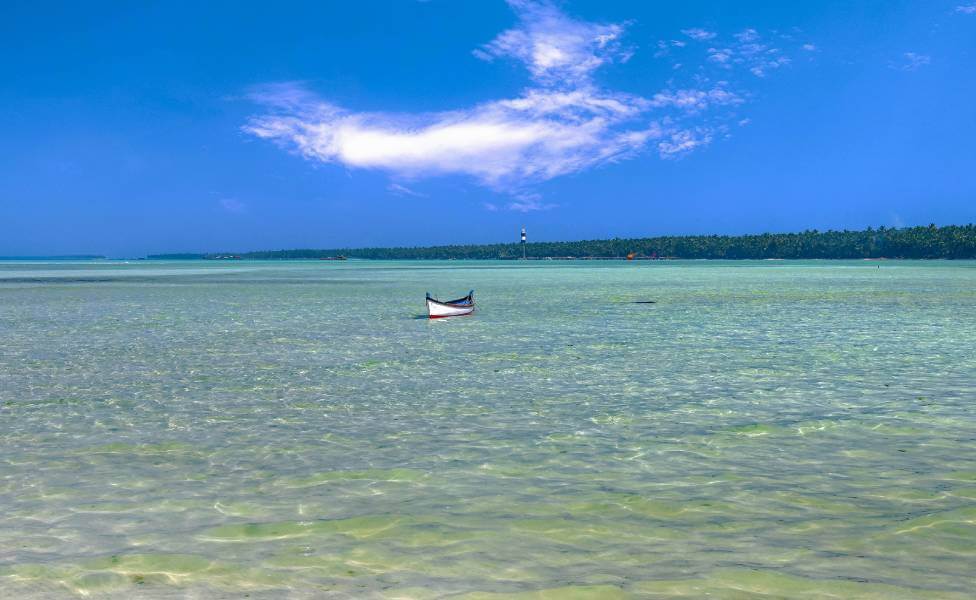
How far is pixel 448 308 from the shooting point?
117ft

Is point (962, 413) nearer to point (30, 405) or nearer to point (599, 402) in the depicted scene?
point (599, 402)

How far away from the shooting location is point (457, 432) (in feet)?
41.9

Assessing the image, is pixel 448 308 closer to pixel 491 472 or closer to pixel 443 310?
pixel 443 310

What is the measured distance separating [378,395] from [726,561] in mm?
9943

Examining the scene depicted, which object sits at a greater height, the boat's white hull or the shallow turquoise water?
the boat's white hull

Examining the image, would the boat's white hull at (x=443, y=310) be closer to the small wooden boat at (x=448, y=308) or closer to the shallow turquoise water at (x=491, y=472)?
the small wooden boat at (x=448, y=308)

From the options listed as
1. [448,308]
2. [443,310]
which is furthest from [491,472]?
[448,308]

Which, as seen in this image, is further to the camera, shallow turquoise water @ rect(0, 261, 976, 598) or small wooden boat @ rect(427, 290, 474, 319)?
small wooden boat @ rect(427, 290, 474, 319)

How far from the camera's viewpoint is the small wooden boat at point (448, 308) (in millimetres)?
34656

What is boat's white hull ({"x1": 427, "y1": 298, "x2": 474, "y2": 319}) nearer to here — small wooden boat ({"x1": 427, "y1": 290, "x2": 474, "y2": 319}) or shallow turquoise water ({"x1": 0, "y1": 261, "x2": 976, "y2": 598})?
small wooden boat ({"x1": 427, "y1": 290, "x2": 474, "y2": 319})

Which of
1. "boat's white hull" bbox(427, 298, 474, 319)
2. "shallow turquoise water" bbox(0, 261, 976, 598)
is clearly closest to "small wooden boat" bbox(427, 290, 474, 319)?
"boat's white hull" bbox(427, 298, 474, 319)

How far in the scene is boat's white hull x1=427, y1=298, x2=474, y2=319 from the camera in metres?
34.7

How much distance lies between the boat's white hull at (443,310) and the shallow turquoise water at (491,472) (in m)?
11.1

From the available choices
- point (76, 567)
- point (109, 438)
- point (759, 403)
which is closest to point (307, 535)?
point (76, 567)
